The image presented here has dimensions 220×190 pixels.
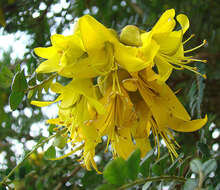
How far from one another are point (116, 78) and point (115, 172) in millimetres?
408

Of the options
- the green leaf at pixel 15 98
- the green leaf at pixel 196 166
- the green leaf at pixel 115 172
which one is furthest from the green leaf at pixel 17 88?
the green leaf at pixel 196 166

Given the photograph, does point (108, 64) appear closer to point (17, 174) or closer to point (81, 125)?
point (81, 125)

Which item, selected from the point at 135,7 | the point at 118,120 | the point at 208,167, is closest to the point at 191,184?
the point at 208,167

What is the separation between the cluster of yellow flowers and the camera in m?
0.85

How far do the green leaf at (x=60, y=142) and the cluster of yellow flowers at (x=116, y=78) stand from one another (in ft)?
0.11

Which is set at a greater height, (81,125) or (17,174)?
(81,125)

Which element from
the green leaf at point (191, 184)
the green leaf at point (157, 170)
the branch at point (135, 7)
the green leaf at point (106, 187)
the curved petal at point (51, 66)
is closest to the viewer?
the green leaf at point (106, 187)

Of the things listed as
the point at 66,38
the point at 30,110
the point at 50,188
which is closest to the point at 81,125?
the point at 66,38

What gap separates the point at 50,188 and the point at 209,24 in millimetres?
1376

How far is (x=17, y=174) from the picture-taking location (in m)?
1.00

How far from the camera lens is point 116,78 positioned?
93 centimetres

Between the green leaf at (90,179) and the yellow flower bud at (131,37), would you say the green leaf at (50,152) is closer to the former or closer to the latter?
the green leaf at (90,179)

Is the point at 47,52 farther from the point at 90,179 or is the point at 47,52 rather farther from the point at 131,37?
the point at 90,179

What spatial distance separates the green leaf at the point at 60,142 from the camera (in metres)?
0.99
